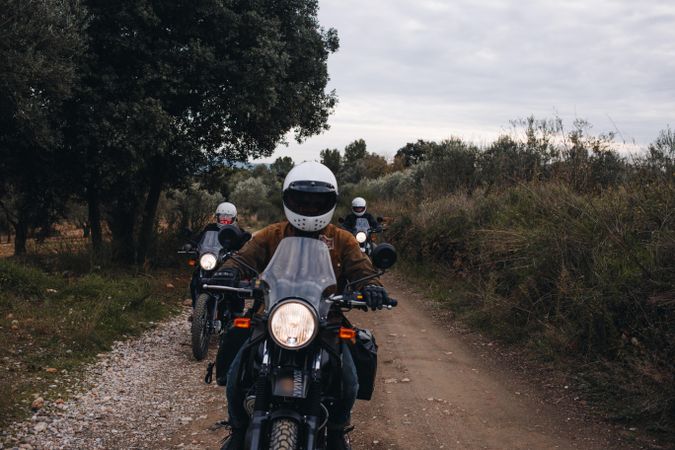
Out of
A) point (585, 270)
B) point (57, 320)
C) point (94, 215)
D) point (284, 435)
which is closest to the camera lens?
point (284, 435)

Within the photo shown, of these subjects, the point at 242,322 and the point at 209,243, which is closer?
the point at 242,322

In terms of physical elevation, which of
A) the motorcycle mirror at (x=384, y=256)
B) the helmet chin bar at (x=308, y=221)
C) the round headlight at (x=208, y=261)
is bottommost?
the round headlight at (x=208, y=261)

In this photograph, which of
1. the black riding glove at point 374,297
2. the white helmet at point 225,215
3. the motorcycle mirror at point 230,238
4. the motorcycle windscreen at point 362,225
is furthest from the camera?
the motorcycle windscreen at point 362,225

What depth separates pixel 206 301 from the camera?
25.9 ft

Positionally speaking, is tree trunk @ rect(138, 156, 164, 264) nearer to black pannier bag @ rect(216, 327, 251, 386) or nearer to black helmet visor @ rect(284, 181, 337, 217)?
black pannier bag @ rect(216, 327, 251, 386)

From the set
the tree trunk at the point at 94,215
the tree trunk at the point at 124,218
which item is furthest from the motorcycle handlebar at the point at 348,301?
the tree trunk at the point at 124,218

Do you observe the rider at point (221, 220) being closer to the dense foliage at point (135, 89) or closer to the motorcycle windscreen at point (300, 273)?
the dense foliage at point (135, 89)

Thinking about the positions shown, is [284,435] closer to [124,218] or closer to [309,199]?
[309,199]

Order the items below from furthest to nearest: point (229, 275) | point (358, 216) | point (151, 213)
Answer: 1. point (151, 213)
2. point (358, 216)
3. point (229, 275)

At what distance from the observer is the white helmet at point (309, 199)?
367 cm

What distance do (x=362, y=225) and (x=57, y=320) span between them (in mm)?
6987

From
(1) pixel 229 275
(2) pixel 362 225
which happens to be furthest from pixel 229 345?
(2) pixel 362 225

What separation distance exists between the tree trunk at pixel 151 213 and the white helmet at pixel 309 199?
1161 cm

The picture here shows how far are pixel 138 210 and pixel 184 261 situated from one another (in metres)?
2.38
